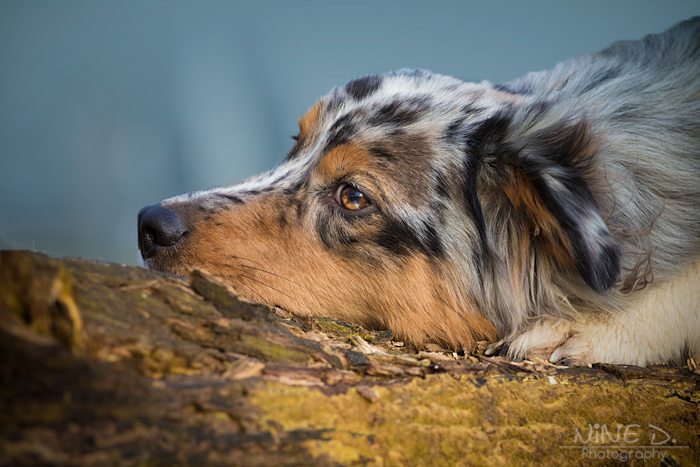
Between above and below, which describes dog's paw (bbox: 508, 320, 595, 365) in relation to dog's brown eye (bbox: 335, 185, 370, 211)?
below

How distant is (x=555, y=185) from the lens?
5.54ft

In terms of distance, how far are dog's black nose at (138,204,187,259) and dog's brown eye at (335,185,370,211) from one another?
676mm

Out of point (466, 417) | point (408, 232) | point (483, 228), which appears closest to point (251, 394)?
point (466, 417)

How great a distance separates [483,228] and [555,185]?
352mm

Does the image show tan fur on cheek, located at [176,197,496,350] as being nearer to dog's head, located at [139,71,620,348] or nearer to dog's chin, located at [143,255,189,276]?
dog's head, located at [139,71,620,348]

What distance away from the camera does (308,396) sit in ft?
3.06

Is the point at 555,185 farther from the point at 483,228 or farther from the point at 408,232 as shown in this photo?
the point at 408,232

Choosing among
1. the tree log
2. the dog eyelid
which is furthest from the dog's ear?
the dog eyelid

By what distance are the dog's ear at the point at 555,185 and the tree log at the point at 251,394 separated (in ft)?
1.31

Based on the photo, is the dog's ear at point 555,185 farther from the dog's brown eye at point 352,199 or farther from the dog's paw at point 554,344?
the dog's brown eye at point 352,199

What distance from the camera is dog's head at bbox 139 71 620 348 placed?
1848 mm

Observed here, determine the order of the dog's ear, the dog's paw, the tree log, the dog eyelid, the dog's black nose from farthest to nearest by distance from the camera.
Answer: the dog eyelid
the dog's black nose
the dog's paw
the dog's ear
the tree log

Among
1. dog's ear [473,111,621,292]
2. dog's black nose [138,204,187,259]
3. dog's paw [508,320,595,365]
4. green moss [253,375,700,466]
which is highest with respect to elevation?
dog's black nose [138,204,187,259]

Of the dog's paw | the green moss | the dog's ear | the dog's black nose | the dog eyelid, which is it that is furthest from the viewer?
the dog eyelid
